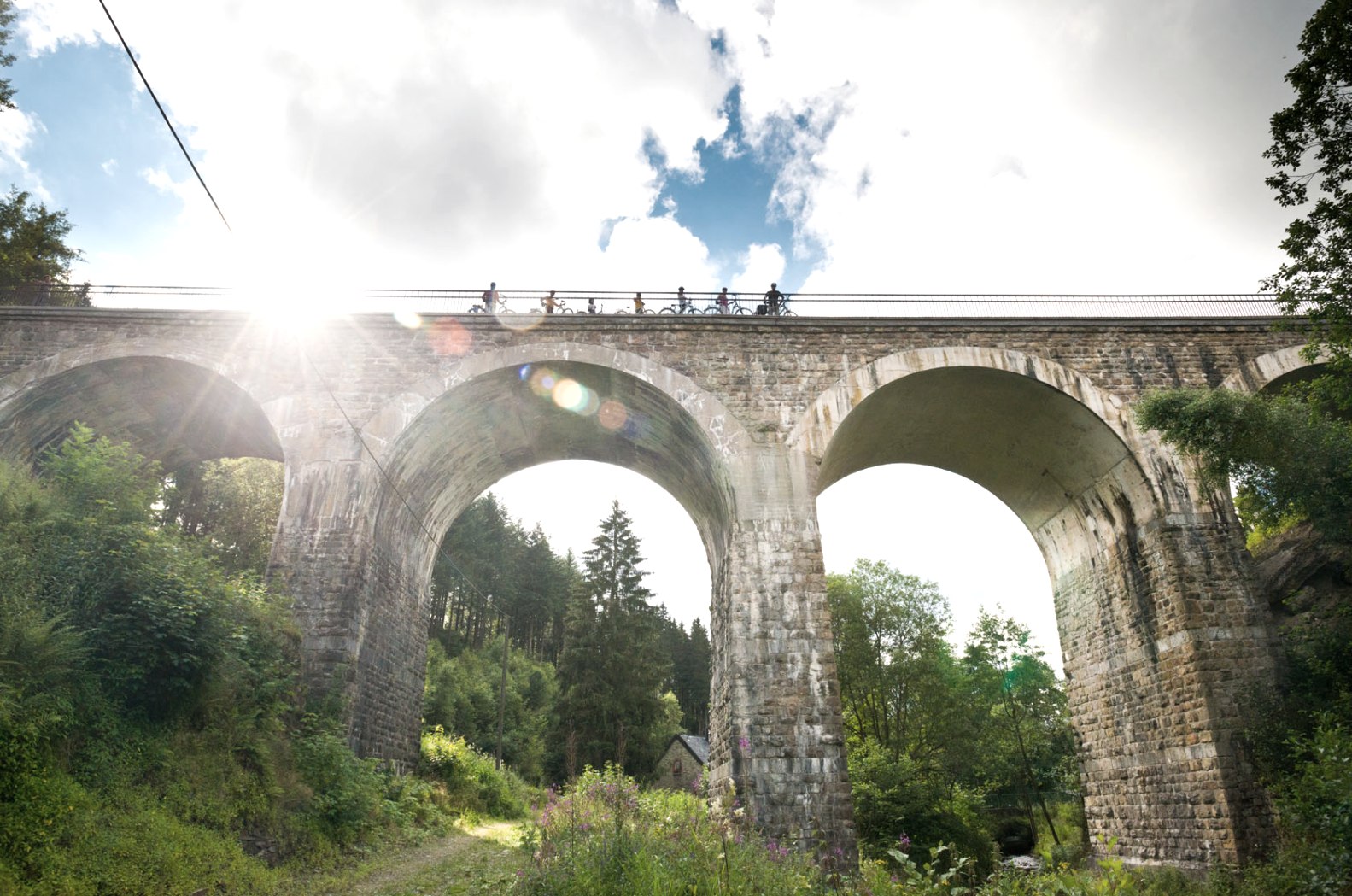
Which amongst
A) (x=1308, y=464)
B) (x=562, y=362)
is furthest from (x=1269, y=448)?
(x=562, y=362)

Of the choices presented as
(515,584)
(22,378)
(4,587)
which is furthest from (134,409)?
(515,584)

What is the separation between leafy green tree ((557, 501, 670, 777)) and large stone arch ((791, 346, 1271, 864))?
2258 cm

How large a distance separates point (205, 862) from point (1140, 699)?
14518 mm

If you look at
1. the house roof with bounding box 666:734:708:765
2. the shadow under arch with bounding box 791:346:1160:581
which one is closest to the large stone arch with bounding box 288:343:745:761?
the shadow under arch with bounding box 791:346:1160:581

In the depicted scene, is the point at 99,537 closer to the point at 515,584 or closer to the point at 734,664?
the point at 734,664

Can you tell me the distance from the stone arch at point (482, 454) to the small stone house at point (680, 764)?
24744mm

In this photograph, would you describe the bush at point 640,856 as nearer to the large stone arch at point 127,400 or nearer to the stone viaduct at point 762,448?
the stone viaduct at point 762,448

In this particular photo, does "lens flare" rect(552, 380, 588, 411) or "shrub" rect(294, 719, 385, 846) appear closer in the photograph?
"shrub" rect(294, 719, 385, 846)

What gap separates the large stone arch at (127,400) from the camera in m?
14.4

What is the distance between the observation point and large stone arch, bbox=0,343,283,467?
47.2 ft

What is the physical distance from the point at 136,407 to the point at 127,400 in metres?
0.32

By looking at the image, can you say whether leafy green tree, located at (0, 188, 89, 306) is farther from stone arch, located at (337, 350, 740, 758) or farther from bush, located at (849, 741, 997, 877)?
bush, located at (849, 741, 997, 877)

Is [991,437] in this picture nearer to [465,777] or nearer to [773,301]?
[773,301]

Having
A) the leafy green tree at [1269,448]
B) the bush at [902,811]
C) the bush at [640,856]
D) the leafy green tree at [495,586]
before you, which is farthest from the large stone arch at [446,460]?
the leafy green tree at [495,586]
